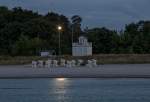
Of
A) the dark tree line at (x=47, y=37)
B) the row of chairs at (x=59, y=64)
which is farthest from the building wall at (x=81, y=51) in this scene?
the row of chairs at (x=59, y=64)

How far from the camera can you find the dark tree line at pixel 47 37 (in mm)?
82188

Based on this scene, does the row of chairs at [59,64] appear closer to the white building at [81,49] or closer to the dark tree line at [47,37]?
the white building at [81,49]

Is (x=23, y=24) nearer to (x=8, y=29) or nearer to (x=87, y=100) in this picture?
(x=8, y=29)

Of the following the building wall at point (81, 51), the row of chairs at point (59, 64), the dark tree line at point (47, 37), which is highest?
the dark tree line at point (47, 37)

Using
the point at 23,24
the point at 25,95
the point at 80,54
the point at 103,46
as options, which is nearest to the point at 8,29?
the point at 23,24

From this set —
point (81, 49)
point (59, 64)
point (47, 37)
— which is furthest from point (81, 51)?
point (47, 37)

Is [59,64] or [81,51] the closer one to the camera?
[59,64]

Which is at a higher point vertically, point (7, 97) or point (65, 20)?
point (65, 20)

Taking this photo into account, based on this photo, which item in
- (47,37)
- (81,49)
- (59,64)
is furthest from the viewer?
(47,37)

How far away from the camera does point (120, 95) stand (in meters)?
20.6

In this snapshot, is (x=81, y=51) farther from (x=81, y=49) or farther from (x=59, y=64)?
(x=59, y=64)

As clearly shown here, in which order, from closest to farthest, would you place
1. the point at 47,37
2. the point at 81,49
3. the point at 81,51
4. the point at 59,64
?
the point at 59,64 → the point at 81,51 → the point at 81,49 → the point at 47,37

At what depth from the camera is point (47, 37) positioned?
94938 mm

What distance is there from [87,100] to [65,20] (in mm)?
98429
